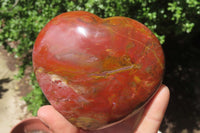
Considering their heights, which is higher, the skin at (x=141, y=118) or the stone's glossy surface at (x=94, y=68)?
the stone's glossy surface at (x=94, y=68)

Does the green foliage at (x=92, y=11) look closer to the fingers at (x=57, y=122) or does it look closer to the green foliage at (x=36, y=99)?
the green foliage at (x=36, y=99)

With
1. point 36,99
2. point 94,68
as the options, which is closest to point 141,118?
point 94,68

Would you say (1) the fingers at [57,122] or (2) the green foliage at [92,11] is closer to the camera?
(1) the fingers at [57,122]

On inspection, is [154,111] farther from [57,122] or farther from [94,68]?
[57,122]

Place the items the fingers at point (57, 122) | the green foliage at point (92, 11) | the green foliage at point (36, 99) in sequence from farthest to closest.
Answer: the green foliage at point (36, 99)
the green foliage at point (92, 11)
the fingers at point (57, 122)

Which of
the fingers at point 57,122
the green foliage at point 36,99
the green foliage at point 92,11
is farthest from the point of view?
the green foliage at point 36,99

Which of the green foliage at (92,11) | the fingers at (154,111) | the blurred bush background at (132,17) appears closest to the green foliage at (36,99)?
the blurred bush background at (132,17)

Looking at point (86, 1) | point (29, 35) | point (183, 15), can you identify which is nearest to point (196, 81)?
point (183, 15)

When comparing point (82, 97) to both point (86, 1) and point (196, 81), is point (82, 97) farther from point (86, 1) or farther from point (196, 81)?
→ point (196, 81)
